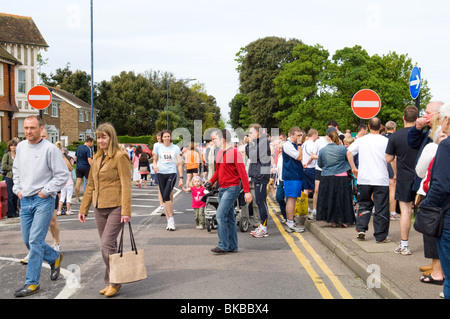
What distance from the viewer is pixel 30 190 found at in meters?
5.97

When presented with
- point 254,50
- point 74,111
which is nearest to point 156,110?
point 74,111

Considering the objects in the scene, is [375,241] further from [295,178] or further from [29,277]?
[29,277]

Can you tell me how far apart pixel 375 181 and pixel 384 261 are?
172 cm

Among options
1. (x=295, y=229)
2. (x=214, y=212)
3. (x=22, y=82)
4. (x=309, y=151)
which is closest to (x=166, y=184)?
(x=214, y=212)

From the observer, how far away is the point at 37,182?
601 cm

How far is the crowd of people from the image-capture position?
18.7ft

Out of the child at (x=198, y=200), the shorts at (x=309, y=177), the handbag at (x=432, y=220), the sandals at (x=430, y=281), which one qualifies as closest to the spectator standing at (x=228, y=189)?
the child at (x=198, y=200)

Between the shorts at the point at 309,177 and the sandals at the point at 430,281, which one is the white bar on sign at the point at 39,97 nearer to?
the shorts at the point at 309,177

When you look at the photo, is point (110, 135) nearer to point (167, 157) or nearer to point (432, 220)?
point (432, 220)

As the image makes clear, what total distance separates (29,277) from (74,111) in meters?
59.6

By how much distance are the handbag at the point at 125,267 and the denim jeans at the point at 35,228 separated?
1019mm

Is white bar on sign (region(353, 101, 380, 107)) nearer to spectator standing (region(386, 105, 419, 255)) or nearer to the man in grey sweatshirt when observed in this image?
spectator standing (region(386, 105, 419, 255))

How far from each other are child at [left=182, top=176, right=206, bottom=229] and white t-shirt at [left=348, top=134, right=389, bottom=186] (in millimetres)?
3427

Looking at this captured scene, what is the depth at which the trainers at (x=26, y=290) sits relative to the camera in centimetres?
555
